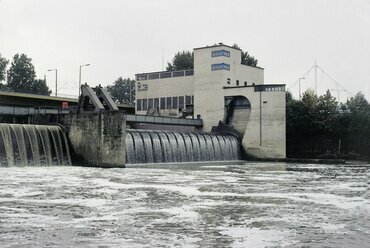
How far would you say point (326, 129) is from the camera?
227 feet

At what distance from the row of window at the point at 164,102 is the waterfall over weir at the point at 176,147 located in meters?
11.2

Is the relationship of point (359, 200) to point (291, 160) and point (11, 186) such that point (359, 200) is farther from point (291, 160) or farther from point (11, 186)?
point (291, 160)

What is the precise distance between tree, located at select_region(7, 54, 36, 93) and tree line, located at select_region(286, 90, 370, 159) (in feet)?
193

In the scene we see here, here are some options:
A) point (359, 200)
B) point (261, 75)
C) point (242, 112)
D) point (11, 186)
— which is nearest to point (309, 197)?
point (359, 200)

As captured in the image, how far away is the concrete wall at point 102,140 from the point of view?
42188 mm

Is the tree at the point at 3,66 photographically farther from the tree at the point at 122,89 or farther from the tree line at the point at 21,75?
the tree at the point at 122,89

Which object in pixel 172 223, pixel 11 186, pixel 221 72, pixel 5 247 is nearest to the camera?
pixel 5 247

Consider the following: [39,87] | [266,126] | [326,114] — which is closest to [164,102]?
[266,126]

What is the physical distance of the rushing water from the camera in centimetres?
1169

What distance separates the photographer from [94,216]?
15023 millimetres

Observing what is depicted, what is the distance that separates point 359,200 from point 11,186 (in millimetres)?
15505

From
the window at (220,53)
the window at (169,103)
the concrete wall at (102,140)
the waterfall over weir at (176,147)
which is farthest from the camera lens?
the window at (169,103)

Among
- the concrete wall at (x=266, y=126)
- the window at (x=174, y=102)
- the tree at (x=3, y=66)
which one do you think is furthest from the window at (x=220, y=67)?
the tree at (x=3, y=66)

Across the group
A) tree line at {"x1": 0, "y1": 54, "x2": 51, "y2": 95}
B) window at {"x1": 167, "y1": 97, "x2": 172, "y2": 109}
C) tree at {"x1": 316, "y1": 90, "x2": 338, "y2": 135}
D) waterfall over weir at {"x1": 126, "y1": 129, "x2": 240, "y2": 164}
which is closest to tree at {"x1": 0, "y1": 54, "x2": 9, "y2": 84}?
tree line at {"x1": 0, "y1": 54, "x2": 51, "y2": 95}
